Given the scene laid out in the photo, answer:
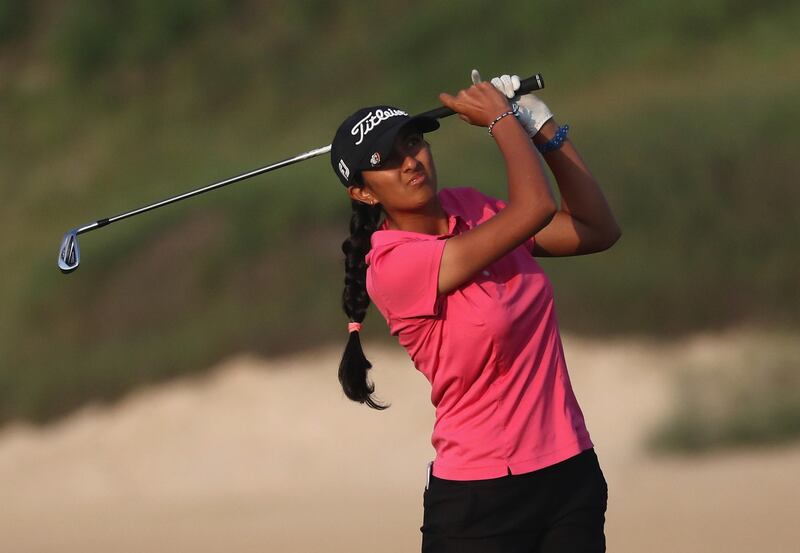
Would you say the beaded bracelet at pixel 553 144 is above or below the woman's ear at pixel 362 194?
above

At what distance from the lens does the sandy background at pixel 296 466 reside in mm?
8016

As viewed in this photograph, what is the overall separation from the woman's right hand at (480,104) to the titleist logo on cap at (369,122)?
128 millimetres

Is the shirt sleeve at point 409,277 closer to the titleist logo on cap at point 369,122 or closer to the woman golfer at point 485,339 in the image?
the woman golfer at point 485,339

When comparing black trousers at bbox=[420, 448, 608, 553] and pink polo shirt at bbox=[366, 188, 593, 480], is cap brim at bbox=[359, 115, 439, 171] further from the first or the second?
black trousers at bbox=[420, 448, 608, 553]

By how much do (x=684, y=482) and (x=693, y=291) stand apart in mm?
2252

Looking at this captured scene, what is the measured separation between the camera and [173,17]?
14805 millimetres

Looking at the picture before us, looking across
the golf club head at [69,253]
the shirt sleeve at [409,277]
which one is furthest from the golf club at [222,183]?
the shirt sleeve at [409,277]

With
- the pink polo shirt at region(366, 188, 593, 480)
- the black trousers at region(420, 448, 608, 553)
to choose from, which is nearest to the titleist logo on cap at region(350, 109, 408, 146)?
the pink polo shirt at region(366, 188, 593, 480)

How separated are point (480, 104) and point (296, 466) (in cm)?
671

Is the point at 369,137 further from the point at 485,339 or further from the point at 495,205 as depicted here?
the point at 485,339

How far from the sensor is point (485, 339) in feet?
10.1

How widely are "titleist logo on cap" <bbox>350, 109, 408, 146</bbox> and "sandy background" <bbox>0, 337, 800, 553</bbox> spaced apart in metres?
4.40

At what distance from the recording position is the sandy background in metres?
8.02

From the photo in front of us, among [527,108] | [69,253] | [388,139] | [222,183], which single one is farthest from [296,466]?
[388,139]
